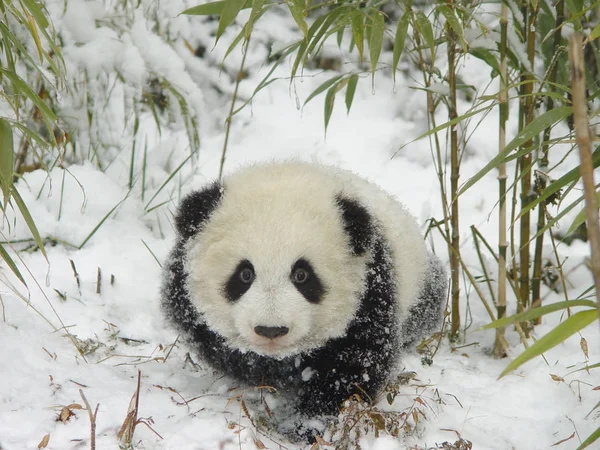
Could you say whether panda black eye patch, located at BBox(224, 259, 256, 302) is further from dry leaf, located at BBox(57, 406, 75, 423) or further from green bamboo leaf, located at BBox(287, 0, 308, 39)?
green bamboo leaf, located at BBox(287, 0, 308, 39)

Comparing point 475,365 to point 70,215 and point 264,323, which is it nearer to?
point 264,323

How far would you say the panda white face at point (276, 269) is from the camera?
7.06 feet

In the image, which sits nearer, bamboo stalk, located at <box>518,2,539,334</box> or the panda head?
the panda head

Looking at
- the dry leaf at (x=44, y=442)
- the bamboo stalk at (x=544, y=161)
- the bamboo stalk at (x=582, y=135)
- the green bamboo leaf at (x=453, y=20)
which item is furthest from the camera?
the bamboo stalk at (x=544, y=161)

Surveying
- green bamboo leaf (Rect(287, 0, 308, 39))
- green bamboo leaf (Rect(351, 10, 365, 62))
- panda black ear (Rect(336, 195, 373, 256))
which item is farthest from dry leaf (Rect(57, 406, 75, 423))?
green bamboo leaf (Rect(351, 10, 365, 62))

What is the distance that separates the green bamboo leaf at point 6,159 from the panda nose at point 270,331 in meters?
0.87

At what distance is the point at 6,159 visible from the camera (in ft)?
6.57

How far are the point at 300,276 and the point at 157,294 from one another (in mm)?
1389

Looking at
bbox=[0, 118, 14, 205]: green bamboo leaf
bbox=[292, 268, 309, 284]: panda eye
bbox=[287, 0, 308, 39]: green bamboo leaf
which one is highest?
bbox=[287, 0, 308, 39]: green bamboo leaf

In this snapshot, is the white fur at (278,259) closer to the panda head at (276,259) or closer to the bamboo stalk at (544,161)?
the panda head at (276,259)

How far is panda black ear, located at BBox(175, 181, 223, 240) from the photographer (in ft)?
7.90

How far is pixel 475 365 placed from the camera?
2.96 metres

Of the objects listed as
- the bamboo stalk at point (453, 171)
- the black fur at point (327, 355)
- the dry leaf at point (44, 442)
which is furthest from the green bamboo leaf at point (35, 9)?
the bamboo stalk at point (453, 171)

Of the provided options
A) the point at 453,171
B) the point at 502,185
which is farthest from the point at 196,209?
the point at 502,185
